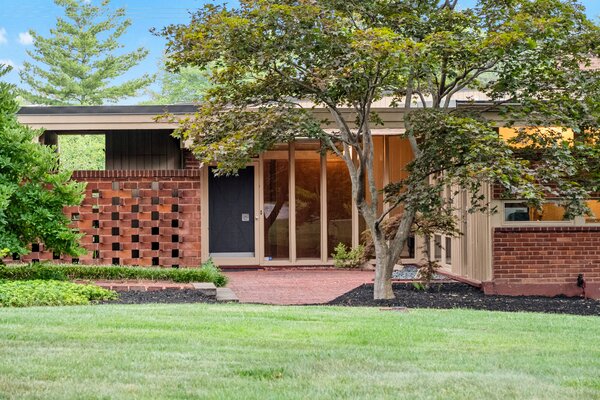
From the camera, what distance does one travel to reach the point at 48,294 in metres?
9.85

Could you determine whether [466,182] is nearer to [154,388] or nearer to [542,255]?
[542,255]

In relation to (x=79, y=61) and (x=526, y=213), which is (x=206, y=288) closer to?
(x=526, y=213)

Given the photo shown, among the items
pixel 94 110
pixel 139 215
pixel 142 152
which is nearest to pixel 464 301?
pixel 139 215

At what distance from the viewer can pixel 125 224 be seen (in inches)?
528

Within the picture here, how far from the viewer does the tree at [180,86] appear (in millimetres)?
49219

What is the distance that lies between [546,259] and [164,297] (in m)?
5.84

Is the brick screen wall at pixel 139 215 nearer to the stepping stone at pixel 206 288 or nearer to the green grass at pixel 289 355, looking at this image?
the stepping stone at pixel 206 288

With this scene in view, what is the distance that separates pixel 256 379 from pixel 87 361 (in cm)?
118

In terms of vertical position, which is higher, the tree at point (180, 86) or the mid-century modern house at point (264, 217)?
the tree at point (180, 86)

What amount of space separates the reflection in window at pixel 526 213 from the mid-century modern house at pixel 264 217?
15 mm

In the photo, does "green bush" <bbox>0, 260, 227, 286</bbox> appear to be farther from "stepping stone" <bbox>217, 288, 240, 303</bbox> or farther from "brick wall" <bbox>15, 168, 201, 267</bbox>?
"stepping stone" <bbox>217, 288, 240, 303</bbox>

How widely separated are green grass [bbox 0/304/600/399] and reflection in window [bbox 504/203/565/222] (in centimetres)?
436

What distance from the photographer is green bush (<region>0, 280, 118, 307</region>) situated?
31.5 ft

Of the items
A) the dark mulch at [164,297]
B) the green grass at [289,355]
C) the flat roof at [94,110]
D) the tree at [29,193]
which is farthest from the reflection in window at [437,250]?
the green grass at [289,355]
